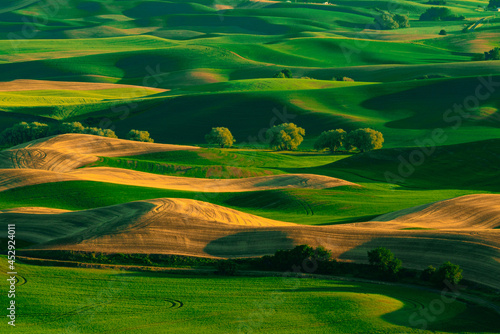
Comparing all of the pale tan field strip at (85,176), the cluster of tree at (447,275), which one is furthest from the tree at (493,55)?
the cluster of tree at (447,275)

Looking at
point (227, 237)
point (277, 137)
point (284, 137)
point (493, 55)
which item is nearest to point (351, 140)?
point (284, 137)

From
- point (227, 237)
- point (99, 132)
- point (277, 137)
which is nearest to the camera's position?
point (227, 237)

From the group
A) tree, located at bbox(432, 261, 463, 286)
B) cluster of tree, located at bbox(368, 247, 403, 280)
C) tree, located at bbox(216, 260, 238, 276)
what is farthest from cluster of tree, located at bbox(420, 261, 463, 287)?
tree, located at bbox(216, 260, 238, 276)

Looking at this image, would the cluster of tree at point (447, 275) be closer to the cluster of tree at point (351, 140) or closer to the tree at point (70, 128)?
the cluster of tree at point (351, 140)

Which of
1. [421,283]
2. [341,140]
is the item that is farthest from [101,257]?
[341,140]

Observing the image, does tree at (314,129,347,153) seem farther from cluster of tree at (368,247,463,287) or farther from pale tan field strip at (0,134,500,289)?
cluster of tree at (368,247,463,287)

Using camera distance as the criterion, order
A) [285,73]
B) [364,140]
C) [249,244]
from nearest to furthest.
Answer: [249,244] → [364,140] → [285,73]

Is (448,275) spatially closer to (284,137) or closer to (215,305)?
(215,305)
